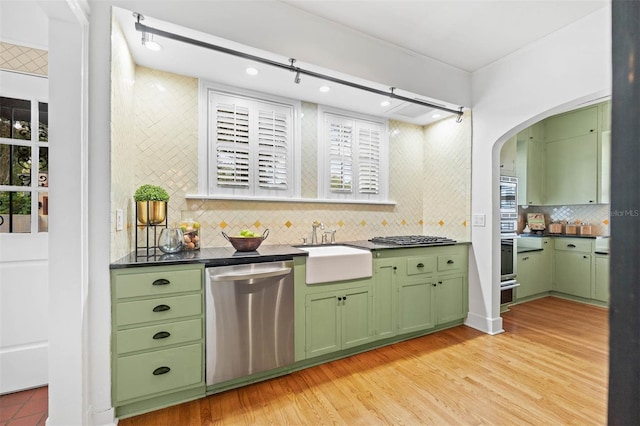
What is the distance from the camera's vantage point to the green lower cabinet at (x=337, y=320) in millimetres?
2484

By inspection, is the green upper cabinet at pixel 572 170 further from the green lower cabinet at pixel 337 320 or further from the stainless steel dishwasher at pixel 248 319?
the stainless steel dishwasher at pixel 248 319

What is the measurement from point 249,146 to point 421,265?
204cm

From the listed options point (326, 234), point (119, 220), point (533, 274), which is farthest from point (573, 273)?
point (119, 220)

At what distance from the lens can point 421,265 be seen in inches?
121

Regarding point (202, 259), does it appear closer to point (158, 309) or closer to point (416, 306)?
point (158, 309)

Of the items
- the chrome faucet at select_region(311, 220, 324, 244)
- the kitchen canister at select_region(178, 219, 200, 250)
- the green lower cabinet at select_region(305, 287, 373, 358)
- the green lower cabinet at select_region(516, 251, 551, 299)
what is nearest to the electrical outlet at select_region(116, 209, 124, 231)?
the kitchen canister at select_region(178, 219, 200, 250)

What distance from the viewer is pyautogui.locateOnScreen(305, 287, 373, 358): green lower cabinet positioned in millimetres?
2484

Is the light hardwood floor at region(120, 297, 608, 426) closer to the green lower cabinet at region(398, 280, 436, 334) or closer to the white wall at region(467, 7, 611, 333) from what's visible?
the green lower cabinet at region(398, 280, 436, 334)

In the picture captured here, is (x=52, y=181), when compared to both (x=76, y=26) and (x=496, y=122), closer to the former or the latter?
(x=76, y=26)

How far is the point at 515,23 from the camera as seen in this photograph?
2.63 metres

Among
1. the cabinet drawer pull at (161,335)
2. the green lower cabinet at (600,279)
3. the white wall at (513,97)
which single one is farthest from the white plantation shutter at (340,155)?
the green lower cabinet at (600,279)

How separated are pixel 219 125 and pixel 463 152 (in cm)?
263

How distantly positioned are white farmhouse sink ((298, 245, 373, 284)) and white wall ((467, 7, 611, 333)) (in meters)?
1.44

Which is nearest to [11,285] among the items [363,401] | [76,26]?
[76,26]
